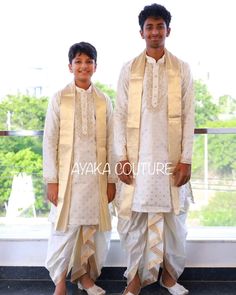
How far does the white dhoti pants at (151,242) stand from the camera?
2.20 m

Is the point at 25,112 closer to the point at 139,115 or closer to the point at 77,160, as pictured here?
the point at 77,160

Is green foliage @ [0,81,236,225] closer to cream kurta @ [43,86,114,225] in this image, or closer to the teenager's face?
cream kurta @ [43,86,114,225]

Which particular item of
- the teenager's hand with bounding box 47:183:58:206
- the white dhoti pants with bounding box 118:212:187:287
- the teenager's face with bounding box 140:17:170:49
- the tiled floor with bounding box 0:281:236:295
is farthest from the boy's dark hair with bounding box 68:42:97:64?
the tiled floor with bounding box 0:281:236:295

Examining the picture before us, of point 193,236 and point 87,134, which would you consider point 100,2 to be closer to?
point 87,134

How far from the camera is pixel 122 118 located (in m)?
2.18

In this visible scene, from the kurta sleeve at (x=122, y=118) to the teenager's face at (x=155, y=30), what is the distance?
181 mm

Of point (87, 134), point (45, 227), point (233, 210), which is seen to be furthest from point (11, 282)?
point (233, 210)

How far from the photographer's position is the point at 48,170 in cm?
221

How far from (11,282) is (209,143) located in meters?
1.53

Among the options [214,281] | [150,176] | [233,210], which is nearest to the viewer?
[150,176]

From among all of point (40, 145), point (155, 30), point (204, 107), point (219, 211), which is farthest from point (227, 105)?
point (40, 145)

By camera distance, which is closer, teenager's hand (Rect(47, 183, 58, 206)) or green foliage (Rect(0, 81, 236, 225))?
teenager's hand (Rect(47, 183, 58, 206))

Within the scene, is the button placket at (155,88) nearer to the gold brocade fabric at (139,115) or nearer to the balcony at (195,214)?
the gold brocade fabric at (139,115)

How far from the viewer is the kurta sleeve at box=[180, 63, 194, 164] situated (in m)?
2.13
